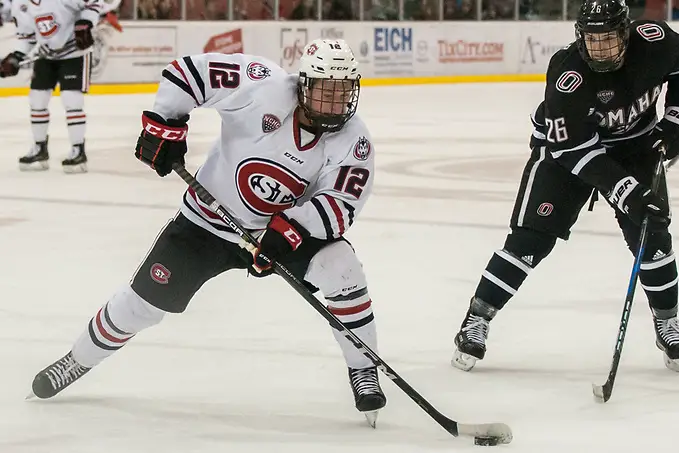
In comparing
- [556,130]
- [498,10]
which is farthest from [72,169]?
[498,10]

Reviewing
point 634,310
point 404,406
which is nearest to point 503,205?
point 634,310

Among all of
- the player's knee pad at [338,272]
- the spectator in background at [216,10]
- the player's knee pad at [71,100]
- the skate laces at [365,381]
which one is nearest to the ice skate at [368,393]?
the skate laces at [365,381]

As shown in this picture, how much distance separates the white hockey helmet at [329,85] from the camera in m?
2.53

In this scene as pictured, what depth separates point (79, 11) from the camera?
698cm

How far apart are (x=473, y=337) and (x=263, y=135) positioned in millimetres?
877

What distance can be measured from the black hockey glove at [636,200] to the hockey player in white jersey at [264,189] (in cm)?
68

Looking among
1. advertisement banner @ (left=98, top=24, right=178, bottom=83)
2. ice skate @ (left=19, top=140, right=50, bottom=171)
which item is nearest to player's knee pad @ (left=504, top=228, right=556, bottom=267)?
ice skate @ (left=19, top=140, right=50, bottom=171)

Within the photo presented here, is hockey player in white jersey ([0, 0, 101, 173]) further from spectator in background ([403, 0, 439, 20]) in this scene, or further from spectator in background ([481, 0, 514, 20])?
spectator in background ([481, 0, 514, 20])

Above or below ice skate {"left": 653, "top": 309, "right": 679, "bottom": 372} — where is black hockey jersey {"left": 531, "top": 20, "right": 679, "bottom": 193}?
above

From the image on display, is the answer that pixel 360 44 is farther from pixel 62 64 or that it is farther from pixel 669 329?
pixel 669 329

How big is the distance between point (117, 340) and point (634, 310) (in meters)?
1.76

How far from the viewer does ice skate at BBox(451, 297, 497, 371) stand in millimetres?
3125

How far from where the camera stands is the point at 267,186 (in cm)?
264

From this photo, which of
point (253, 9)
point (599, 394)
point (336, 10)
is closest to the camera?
point (599, 394)
